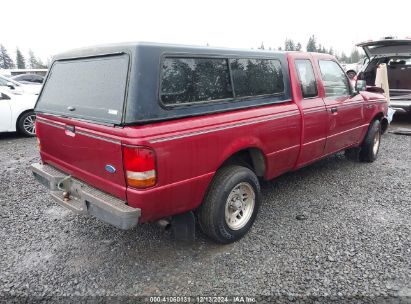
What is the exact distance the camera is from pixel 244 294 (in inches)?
102

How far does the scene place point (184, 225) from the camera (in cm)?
297

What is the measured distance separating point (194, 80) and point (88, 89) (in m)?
0.93

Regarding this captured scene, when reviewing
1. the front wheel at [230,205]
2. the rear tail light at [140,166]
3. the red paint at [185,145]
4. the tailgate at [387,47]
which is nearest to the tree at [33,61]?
the tailgate at [387,47]

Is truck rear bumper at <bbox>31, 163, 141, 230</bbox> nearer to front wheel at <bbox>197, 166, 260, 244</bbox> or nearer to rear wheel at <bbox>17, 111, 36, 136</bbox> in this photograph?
front wheel at <bbox>197, 166, 260, 244</bbox>

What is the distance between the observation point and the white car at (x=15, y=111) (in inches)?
295

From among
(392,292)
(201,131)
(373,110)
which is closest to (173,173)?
(201,131)

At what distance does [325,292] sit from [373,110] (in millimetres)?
3769

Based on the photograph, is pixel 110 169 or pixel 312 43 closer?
pixel 110 169

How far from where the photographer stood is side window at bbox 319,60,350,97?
440 centimetres

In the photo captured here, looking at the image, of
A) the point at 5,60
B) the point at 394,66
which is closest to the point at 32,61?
the point at 5,60

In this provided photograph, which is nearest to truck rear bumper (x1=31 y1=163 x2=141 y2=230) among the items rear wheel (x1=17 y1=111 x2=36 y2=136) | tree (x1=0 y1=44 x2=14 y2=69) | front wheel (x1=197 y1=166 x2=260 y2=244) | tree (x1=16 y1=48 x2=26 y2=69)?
front wheel (x1=197 y1=166 x2=260 y2=244)

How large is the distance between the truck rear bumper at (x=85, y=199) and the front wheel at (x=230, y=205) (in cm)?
76

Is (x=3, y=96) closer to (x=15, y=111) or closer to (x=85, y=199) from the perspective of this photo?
(x=15, y=111)

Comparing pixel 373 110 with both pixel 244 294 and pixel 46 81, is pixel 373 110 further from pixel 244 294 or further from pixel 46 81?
pixel 46 81
